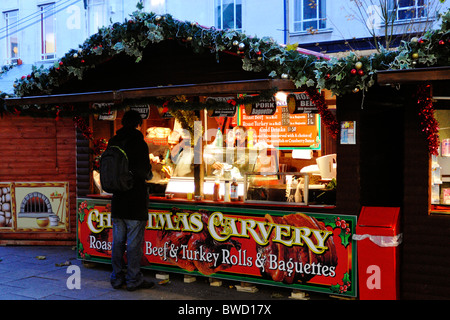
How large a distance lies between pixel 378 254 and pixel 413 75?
2057 millimetres

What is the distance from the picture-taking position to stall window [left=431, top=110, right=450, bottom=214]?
257 inches

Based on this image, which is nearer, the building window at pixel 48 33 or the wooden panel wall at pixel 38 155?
the wooden panel wall at pixel 38 155

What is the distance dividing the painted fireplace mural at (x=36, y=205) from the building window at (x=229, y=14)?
9124mm

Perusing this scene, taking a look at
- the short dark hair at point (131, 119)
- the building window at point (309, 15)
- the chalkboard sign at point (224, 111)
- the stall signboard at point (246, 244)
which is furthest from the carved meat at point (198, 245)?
the building window at point (309, 15)

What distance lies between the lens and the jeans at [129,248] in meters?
6.55

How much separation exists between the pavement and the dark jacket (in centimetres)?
100

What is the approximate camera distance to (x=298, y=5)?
642 inches

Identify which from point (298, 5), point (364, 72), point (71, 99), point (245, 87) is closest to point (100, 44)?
point (71, 99)

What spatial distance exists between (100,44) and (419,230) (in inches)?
188

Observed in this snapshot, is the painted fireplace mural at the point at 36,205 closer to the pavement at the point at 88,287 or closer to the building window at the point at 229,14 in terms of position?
the pavement at the point at 88,287

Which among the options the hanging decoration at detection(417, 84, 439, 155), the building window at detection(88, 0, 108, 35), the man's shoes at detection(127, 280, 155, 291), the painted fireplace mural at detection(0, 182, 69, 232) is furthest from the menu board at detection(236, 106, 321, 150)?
the building window at detection(88, 0, 108, 35)

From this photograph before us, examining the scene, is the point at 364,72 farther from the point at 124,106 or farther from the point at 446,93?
the point at 124,106

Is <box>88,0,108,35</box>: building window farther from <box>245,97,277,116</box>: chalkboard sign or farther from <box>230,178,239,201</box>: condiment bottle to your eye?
<box>230,178,239,201</box>: condiment bottle
